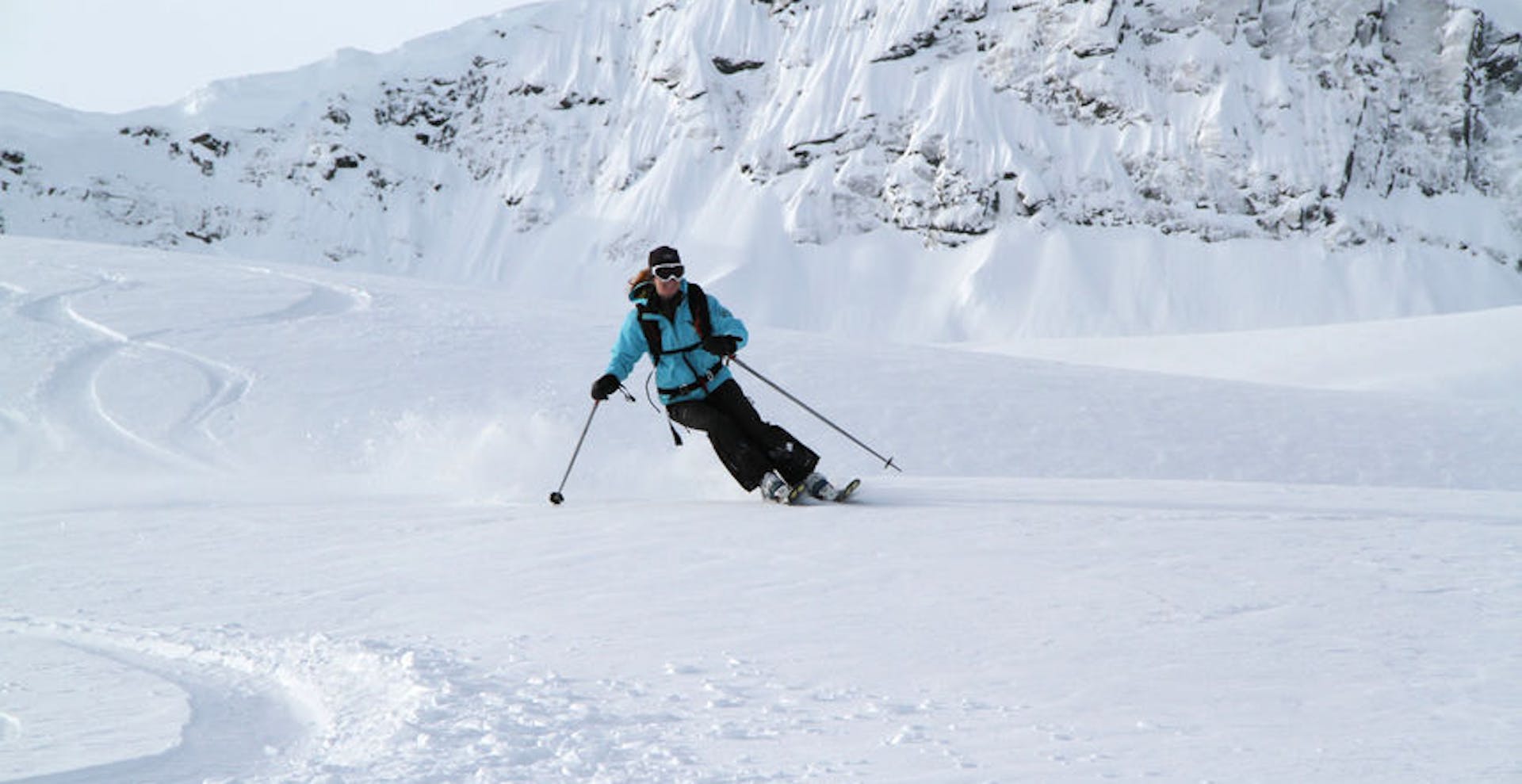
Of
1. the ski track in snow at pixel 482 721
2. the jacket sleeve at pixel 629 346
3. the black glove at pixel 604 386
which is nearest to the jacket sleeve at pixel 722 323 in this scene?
the jacket sleeve at pixel 629 346

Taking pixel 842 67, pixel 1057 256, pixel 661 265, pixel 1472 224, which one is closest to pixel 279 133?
pixel 842 67

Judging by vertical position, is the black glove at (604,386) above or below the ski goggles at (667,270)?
below

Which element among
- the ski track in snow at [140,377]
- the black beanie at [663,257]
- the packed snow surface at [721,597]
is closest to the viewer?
the packed snow surface at [721,597]

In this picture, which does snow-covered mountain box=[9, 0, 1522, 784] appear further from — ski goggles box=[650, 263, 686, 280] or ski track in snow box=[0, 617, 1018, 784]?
ski goggles box=[650, 263, 686, 280]

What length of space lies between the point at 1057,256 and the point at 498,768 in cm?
10379

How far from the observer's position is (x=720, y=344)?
7750mm

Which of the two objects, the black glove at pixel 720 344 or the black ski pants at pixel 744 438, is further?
the black glove at pixel 720 344

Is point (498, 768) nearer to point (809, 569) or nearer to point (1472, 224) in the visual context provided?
point (809, 569)

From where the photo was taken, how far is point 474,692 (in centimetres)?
337

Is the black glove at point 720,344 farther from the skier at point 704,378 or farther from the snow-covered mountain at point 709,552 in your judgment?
the snow-covered mountain at point 709,552

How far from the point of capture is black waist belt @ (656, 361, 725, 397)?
7902 millimetres

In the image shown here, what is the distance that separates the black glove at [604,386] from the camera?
306 inches

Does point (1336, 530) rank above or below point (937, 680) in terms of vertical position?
below

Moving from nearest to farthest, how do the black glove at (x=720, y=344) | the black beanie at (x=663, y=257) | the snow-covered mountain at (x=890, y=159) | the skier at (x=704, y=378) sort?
the black beanie at (x=663, y=257)
the skier at (x=704, y=378)
the black glove at (x=720, y=344)
the snow-covered mountain at (x=890, y=159)
